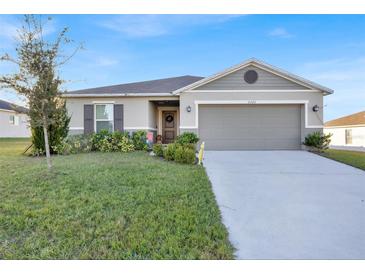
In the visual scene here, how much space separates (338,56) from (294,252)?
45.3ft

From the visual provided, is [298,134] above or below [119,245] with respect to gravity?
above

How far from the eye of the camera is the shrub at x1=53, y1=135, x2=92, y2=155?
10477 millimetres

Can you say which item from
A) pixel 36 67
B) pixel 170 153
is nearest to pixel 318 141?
pixel 170 153

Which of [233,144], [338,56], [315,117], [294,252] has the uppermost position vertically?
[338,56]

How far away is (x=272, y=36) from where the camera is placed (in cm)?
1145

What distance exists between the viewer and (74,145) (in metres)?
11.0

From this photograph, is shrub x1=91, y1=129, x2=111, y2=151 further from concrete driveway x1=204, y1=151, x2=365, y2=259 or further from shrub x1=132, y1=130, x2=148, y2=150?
concrete driveway x1=204, y1=151, x2=365, y2=259

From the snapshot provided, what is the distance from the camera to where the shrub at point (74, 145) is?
10.5 meters

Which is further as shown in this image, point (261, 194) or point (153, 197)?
point (261, 194)

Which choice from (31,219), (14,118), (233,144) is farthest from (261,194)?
(14,118)

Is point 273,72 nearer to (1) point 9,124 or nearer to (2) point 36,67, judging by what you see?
(2) point 36,67

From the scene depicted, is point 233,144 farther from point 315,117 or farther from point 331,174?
point 331,174

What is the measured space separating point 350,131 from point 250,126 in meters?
18.0
